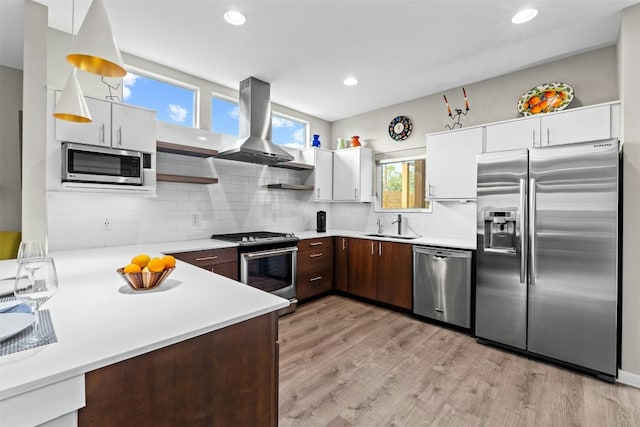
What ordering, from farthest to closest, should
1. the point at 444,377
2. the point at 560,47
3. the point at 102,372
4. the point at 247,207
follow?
the point at 247,207 < the point at 560,47 < the point at 444,377 < the point at 102,372

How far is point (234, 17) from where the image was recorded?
8.02 feet

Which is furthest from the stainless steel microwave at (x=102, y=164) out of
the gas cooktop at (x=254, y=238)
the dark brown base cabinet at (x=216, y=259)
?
the gas cooktop at (x=254, y=238)

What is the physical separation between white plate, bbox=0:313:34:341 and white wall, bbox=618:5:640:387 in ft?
11.3

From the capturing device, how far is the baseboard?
2.20 metres

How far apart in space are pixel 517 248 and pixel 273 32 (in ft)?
9.40

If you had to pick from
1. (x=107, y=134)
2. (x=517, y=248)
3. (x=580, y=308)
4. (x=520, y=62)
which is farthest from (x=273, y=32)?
(x=580, y=308)

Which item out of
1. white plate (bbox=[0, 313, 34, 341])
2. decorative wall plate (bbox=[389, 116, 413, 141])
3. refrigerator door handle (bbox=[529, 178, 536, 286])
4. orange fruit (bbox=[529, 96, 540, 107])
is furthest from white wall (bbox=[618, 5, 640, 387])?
white plate (bbox=[0, 313, 34, 341])

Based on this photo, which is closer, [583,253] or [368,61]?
[583,253]

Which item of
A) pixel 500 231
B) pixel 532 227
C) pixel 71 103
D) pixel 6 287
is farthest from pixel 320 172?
pixel 6 287

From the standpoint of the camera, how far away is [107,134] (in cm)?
252

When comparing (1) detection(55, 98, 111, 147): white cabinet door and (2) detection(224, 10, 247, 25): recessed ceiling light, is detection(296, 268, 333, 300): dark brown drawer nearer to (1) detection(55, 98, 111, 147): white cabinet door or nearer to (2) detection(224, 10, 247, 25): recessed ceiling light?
(1) detection(55, 98, 111, 147): white cabinet door

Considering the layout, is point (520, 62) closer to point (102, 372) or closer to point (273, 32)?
point (273, 32)

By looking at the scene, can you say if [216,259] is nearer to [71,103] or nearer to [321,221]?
[71,103]

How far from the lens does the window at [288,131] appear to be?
457 centimetres
